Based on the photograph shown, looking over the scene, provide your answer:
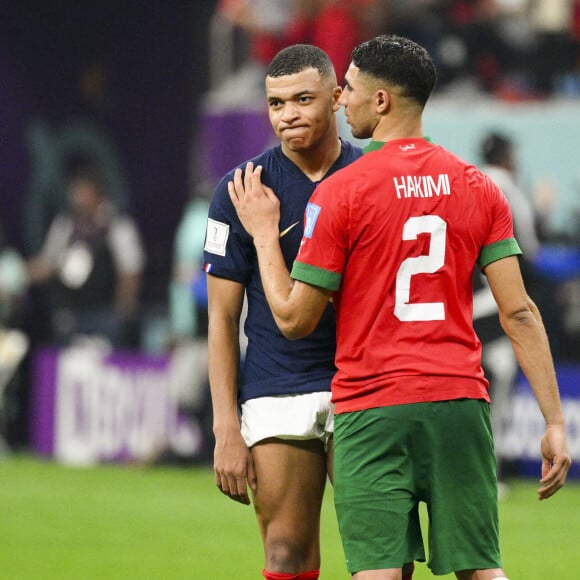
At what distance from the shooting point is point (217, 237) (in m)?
4.98

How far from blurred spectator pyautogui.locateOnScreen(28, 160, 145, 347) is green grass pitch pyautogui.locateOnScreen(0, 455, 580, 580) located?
8.95 feet

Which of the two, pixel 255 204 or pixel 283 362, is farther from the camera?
pixel 283 362

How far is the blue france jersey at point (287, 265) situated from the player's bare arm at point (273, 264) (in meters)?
0.08

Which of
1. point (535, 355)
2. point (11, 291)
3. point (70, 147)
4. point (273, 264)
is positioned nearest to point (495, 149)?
point (273, 264)

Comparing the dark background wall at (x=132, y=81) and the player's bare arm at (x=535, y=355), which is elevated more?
the dark background wall at (x=132, y=81)

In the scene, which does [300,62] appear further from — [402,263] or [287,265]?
[402,263]

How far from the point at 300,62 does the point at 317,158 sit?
358mm

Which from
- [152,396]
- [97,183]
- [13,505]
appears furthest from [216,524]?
[97,183]

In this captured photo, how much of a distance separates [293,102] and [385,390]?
1116mm

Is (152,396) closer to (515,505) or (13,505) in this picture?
(13,505)

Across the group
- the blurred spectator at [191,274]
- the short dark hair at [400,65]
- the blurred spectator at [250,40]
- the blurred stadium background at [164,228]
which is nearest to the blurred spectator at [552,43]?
the blurred stadium background at [164,228]

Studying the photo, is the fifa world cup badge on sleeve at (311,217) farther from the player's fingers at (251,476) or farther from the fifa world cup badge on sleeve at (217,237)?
the player's fingers at (251,476)

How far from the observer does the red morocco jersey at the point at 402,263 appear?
13.9ft

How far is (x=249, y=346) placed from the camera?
5.20 metres
